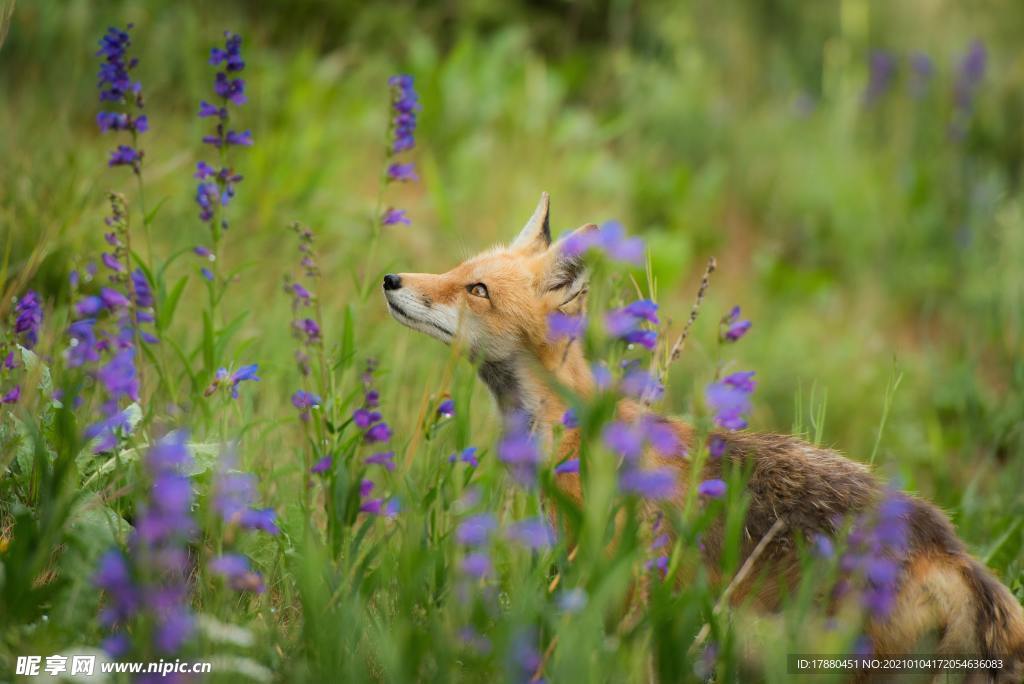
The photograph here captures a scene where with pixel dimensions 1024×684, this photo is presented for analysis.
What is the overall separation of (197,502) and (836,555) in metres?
1.71

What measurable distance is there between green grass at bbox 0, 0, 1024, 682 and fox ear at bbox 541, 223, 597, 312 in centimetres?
50

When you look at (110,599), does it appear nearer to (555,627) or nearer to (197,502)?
(197,502)

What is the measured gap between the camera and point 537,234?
4.41 meters

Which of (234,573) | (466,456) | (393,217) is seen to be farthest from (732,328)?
(393,217)

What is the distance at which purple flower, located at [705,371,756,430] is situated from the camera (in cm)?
213

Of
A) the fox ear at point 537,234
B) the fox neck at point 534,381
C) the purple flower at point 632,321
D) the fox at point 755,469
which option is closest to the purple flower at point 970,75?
the fox ear at point 537,234

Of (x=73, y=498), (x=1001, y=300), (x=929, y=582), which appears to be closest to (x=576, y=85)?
(x=1001, y=300)

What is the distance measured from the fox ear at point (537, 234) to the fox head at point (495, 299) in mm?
242

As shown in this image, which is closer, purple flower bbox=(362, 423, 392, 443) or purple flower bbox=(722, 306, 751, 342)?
purple flower bbox=(722, 306, 751, 342)

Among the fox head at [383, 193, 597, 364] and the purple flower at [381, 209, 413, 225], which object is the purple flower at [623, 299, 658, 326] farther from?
the purple flower at [381, 209, 413, 225]

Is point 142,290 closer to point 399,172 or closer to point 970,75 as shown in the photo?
point 399,172

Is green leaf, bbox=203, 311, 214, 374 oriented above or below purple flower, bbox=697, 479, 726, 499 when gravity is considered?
above

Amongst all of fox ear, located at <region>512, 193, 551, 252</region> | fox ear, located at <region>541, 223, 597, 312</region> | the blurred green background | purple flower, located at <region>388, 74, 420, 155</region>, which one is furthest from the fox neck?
purple flower, located at <region>388, 74, 420, 155</region>

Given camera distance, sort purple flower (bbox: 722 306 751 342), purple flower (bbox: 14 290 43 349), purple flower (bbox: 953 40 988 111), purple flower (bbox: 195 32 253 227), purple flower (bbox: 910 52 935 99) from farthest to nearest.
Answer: purple flower (bbox: 910 52 935 99) → purple flower (bbox: 953 40 988 111) → purple flower (bbox: 195 32 253 227) → purple flower (bbox: 14 290 43 349) → purple flower (bbox: 722 306 751 342)
